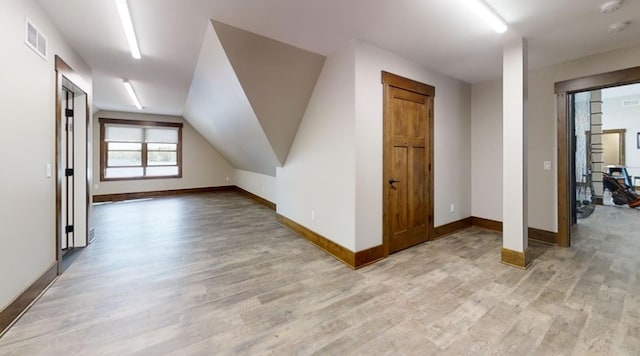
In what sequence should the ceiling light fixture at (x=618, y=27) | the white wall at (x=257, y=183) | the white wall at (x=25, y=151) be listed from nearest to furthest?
the white wall at (x=25, y=151)
the ceiling light fixture at (x=618, y=27)
the white wall at (x=257, y=183)

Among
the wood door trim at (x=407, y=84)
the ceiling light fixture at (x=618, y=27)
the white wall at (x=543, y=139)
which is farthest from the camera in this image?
the white wall at (x=543, y=139)

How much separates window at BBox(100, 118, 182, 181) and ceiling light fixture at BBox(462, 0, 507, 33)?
27.7 feet

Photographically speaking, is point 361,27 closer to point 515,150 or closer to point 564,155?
point 515,150

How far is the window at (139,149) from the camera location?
743cm

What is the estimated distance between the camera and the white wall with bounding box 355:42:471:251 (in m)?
3.01

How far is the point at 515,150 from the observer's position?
9.73ft

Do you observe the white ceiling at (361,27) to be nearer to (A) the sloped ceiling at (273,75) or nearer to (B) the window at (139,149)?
(A) the sloped ceiling at (273,75)

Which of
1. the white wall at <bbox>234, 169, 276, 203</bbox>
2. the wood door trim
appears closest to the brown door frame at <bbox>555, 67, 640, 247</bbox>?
the wood door trim

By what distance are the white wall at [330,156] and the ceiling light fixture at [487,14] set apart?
1196 millimetres

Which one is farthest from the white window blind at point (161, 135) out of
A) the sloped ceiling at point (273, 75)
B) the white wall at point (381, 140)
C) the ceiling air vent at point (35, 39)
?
the white wall at point (381, 140)

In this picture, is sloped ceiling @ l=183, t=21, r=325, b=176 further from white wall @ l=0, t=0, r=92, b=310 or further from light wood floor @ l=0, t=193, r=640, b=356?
light wood floor @ l=0, t=193, r=640, b=356

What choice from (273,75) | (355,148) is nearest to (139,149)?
(273,75)

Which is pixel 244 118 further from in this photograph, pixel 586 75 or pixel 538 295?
pixel 586 75

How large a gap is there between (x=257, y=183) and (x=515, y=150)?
228 inches
